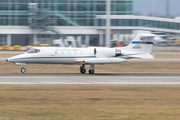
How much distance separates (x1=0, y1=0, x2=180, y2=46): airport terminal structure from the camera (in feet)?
298

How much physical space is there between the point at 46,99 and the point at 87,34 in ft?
262

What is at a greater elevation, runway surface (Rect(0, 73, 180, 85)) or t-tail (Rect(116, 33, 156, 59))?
t-tail (Rect(116, 33, 156, 59))

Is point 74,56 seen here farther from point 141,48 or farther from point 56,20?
point 56,20

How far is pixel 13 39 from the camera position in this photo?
307 feet

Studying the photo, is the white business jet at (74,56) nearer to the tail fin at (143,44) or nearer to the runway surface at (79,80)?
the tail fin at (143,44)

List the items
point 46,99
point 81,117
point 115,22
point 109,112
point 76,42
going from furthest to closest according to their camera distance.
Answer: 1. point 115,22
2. point 76,42
3. point 46,99
4. point 109,112
5. point 81,117

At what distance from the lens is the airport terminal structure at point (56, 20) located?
9075 cm

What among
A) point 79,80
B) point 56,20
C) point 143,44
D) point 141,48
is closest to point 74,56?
point 79,80

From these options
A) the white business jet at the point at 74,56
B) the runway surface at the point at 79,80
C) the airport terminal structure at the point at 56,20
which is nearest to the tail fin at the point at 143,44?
the white business jet at the point at 74,56

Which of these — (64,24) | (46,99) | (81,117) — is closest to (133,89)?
(46,99)

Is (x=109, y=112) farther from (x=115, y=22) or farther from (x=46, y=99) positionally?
(x=115, y=22)

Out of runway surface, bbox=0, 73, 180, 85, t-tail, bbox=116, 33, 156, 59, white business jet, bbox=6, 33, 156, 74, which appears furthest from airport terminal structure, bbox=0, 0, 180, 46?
runway surface, bbox=0, 73, 180, 85

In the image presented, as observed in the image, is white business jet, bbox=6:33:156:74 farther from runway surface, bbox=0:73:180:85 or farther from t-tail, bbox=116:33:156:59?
runway surface, bbox=0:73:180:85

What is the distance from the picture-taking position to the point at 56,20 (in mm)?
92500
